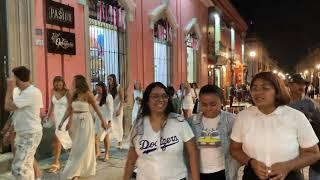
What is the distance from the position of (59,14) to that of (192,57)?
13956 millimetres

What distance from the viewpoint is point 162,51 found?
1886cm

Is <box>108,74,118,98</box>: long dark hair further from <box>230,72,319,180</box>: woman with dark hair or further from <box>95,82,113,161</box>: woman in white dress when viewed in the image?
<box>230,72,319,180</box>: woman with dark hair

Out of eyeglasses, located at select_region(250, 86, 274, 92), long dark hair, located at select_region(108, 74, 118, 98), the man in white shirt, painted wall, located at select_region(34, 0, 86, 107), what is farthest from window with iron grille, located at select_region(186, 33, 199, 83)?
eyeglasses, located at select_region(250, 86, 274, 92)

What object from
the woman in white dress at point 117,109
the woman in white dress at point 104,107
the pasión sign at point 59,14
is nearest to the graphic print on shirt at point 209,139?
the woman in white dress at point 104,107

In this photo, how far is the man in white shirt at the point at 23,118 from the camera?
6.21 meters

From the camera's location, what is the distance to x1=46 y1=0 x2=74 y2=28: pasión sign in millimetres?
10094

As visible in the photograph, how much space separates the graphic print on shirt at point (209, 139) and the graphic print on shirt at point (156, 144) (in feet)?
0.93

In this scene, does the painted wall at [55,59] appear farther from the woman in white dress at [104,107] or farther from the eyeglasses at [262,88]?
the eyeglasses at [262,88]

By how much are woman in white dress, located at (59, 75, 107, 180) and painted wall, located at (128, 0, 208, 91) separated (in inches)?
274

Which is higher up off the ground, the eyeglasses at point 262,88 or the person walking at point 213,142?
the eyeglasses at point 262,88

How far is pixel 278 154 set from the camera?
3.21 metres

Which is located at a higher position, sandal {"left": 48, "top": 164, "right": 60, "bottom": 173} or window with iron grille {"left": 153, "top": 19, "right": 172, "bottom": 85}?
window with iron grille {"left": 153, "top": 19, "right": 172, "bottom": 85}

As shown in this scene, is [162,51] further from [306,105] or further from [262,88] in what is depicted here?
[262,88]

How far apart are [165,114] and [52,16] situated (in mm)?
7090
